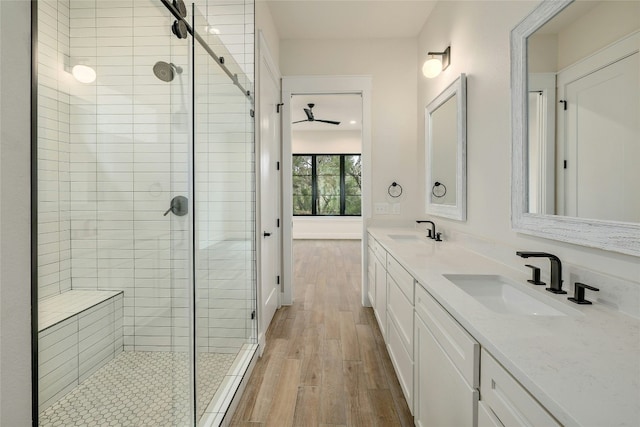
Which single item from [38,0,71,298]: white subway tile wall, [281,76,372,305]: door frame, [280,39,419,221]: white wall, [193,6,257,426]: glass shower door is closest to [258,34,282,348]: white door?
[281,76,372,305]: door frame

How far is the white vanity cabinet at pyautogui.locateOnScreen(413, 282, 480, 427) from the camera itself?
3.01 feet

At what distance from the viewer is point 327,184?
836cm

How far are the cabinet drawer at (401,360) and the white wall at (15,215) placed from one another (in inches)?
59.9

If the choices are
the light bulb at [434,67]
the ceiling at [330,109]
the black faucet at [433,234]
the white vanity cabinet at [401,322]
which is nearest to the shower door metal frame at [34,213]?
the white vanity cabinet at [401,322]

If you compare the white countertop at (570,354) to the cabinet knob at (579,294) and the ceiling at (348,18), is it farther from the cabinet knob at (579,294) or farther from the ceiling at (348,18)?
the ceiling at (348,18)

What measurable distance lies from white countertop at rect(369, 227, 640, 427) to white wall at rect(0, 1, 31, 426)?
40.9 inches

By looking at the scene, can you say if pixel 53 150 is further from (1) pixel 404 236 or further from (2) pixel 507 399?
(1) pixel 404 236

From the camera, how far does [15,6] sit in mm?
617

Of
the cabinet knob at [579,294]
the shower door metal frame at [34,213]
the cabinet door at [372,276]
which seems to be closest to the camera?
the shower door metal frame at [34,213]

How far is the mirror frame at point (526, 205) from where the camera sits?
39.1 inches

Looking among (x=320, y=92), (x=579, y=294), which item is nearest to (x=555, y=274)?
(x=579, y=294)

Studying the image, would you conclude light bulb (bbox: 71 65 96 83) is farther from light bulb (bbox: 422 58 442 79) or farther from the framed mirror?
light bulb (bbox: 422 58 442 79)

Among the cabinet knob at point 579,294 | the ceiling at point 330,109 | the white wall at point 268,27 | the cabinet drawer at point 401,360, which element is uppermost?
the ceiling at point 330,109

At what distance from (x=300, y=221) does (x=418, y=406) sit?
6963 millimetres
